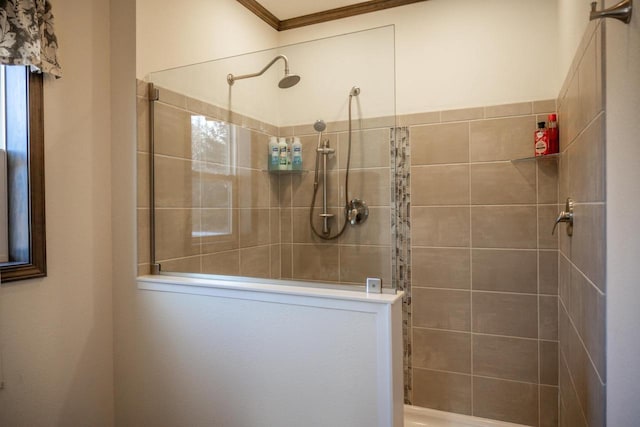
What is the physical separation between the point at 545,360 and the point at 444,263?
0.71m

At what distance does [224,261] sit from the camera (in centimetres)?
186

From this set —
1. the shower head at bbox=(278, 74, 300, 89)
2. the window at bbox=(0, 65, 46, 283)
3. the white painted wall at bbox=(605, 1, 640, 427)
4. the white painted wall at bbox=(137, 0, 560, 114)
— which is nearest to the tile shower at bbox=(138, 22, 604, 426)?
the white painted wall at bbox=(137, 0, 560, 114)

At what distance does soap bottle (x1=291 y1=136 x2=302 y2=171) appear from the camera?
1969 mm

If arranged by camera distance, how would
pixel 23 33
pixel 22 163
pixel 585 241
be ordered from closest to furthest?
pixel 585 241 → pixel 23 33 → pixel 22 163

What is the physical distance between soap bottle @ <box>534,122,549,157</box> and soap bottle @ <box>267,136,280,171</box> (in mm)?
1340

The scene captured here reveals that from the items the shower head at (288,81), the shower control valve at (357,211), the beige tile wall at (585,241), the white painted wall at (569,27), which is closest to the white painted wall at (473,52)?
the white painted wall at (569,27)

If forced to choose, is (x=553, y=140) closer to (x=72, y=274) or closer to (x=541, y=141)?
(x=541, y=141)

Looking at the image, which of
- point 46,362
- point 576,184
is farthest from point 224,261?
point 576,184

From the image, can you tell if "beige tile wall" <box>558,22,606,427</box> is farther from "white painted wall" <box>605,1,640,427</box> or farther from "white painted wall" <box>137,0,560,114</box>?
"white painted wall" <box>137,0,560,114</box>

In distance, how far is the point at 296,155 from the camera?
6.47 feet

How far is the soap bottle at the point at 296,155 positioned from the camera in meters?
1.97

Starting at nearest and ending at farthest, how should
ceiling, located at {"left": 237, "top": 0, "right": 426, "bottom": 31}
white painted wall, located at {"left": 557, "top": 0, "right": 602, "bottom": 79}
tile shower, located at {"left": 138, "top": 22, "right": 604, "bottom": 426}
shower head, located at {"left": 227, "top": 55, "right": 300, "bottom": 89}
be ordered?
white painted wall, located at {"left": 557, "top": 0, "right": 602, "bottom": 79} < tile shower, located at {"left": 138, "top": 22, "right": 604, "bottom": 426} < shower head, located at {"left": 227, "top": 55, "right": 300, "bottom": 89} < ceiling, located at {"left": 237, "top": 0, "right": 426, "bottom": 31}

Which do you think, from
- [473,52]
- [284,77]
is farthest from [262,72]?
[473,52]

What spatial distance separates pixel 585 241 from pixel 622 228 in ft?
1.06
